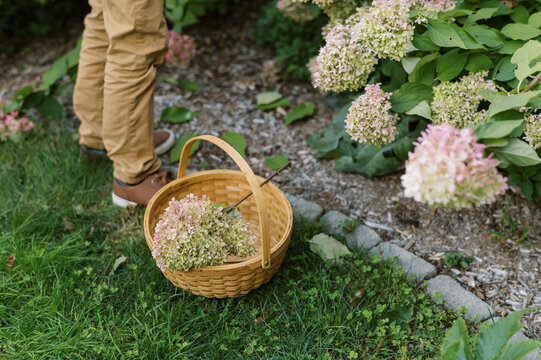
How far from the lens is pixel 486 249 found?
2.21 metres

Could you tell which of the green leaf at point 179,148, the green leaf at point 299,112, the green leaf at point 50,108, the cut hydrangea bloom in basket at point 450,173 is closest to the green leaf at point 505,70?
the cut hydrangea bloom in basket at point 450,173

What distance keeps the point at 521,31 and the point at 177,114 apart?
6.43ft

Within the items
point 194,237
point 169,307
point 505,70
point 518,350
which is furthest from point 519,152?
point 169,307

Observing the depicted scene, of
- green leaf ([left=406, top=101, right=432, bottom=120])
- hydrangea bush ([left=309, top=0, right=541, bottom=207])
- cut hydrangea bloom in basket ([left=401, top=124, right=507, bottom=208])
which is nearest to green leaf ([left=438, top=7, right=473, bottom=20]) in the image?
hydrangea bush ([left=309, top=0, right=541, bottom=207])

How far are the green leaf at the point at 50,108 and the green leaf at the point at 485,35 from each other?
90.7 inches

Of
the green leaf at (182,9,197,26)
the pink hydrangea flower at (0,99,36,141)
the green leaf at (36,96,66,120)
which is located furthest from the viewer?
the green leaf at (182,9,197,26)

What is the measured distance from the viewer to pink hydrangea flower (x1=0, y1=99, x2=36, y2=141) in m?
2.80

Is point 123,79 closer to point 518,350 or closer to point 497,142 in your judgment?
point 497,142

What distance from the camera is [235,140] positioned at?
275 cm

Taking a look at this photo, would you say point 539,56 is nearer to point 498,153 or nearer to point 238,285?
point 498,153

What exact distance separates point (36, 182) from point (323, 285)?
161 cm

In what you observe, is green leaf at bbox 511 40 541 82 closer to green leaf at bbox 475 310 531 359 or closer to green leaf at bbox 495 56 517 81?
green leaf at bbox 495 56 517 81

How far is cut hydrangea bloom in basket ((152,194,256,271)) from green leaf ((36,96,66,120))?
157cm

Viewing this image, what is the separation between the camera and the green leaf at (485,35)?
1777mm
